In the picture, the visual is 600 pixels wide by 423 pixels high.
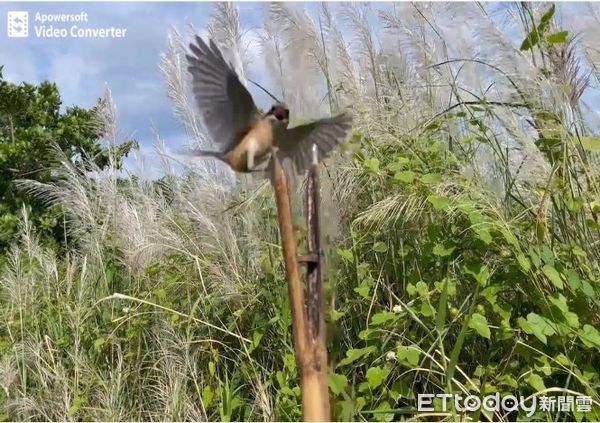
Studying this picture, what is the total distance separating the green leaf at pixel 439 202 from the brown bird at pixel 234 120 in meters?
0.85

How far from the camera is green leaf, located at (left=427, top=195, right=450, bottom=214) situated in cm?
137

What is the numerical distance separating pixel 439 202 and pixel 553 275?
263 mm

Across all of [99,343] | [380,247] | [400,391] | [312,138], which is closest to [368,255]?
[380,247]

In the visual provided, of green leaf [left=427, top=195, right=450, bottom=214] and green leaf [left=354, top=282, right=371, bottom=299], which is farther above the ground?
green leaf [left=427, top=195, right=450, bottom=214]

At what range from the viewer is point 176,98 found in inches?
92.7

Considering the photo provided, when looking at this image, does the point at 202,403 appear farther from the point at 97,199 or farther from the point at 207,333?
the point at 97,199

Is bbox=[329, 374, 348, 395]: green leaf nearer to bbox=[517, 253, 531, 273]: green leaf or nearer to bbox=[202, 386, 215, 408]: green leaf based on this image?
bbox=[517, 253, 531, 273]: green leaf

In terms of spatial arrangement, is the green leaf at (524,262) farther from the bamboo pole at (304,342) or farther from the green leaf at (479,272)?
the bamboo pole at (304,342)

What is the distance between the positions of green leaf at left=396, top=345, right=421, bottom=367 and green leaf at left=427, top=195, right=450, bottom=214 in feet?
0.96

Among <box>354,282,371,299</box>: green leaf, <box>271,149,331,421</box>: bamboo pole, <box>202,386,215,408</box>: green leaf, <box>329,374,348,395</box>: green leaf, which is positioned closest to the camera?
<box>271,149,331,421</box>: bamboo pole

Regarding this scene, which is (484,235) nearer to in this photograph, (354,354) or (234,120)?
(354,354)

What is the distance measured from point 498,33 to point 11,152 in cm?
428

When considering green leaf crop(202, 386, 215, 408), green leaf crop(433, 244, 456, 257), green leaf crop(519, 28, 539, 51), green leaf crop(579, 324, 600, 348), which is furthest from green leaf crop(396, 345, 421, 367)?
green leaf crop(519, 28, 539, 51)

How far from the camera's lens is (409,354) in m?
1.35
